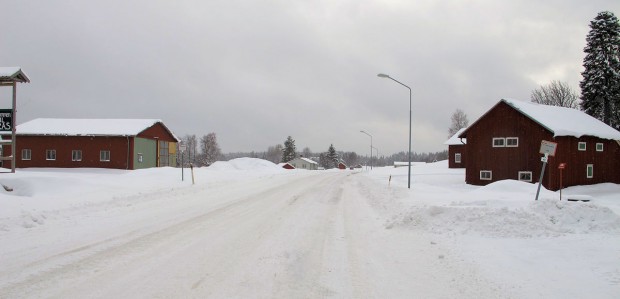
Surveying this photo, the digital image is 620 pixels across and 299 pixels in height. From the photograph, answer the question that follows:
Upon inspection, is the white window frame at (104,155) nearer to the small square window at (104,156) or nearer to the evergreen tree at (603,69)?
the small square window at (104,156)

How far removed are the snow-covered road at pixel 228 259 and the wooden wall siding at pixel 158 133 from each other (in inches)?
1262

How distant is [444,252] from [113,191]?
16490mm

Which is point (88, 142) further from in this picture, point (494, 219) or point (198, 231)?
point (494, 219)

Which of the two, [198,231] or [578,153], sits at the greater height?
[578,153]

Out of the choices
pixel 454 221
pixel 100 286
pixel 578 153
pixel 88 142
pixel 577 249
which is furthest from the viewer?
pixel 88 142

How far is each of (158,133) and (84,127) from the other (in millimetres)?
7230

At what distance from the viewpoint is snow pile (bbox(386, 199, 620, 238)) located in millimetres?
9680

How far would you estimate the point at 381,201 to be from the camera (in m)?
17.4

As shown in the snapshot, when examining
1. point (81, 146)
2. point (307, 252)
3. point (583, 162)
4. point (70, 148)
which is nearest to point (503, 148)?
point (583, 162)

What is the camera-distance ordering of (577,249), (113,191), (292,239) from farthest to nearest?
1. (113,191)
2. (292,239)
3. (577,249)

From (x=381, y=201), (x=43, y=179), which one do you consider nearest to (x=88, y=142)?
(x=43, y=179)

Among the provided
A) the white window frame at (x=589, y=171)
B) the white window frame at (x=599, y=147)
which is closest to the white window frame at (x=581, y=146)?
the white window frame at (x=589, y=171)

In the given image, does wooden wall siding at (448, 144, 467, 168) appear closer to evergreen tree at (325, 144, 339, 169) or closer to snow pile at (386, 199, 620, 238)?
snow pile at (386, 199, 620, 238)

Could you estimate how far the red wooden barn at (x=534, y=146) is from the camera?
90.1 feet
